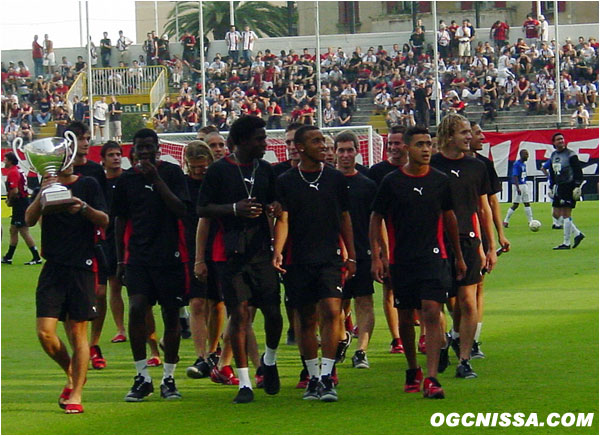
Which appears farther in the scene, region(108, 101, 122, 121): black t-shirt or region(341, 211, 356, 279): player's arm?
region(108, 101, 122, 121): black t-shirt

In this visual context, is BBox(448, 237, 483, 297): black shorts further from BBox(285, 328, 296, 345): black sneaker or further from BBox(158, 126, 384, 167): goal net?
BBox(158, 126, 384, 167): goal net

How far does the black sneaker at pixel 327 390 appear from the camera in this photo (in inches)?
384

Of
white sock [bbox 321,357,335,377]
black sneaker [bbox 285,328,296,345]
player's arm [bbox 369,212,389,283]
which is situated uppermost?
player's arm [bbox 369,212,389,283]

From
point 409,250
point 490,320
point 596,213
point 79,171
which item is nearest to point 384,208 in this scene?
point 409,250

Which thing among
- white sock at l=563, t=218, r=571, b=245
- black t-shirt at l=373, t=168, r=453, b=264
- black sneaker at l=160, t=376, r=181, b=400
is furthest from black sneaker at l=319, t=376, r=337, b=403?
white sock at l=563, t=218, r=571, b=245

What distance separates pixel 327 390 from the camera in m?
9.81

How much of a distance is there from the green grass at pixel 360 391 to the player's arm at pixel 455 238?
3.24 feet

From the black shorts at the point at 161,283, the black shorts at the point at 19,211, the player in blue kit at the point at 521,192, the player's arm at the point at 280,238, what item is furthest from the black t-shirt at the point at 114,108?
the player's arm at the point at 280,238

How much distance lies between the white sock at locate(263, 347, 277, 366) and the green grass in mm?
301

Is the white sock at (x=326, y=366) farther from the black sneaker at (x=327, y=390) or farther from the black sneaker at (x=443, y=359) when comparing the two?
the black sneaker at (x=443, y=359)

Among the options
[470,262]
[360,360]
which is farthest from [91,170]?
[470,262]

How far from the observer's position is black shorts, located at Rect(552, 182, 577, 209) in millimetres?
24312

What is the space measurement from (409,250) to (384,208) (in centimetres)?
42

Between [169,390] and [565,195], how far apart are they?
1598 centimetres
